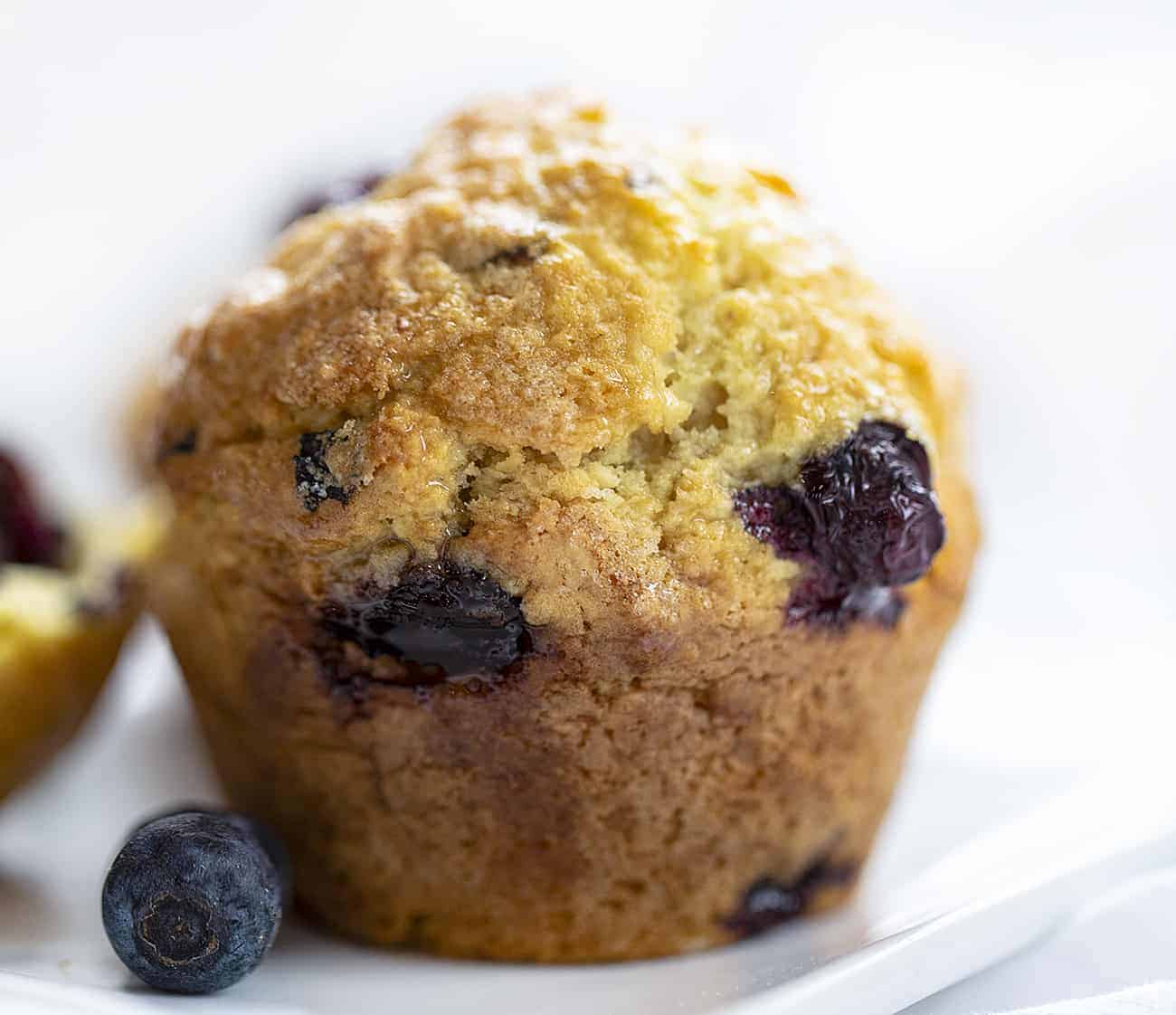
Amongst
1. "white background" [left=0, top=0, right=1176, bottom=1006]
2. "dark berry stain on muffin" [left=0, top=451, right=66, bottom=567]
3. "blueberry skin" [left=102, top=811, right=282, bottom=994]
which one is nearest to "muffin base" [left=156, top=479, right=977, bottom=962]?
"blueberry skin" [left=102, top=811, right=282, bottom=994]

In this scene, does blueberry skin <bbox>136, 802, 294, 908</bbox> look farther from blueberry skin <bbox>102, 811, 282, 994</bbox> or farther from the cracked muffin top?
the cracked muffin top

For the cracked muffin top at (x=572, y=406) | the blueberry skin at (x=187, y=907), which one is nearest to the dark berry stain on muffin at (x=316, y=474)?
the cracked muffin top at (x=572, y=406)

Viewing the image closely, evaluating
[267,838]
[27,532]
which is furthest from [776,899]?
[27,532]

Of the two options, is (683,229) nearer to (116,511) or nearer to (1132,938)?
(1132,938)

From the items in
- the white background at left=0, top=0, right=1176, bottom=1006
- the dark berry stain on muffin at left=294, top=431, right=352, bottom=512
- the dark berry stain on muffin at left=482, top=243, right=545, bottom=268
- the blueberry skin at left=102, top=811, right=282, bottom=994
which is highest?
the dark berry stain on muffin at left=482, top=243, right=545, bottom=268

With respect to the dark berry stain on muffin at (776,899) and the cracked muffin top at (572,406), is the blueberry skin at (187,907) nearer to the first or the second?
the cracked muffin top at (572,406)

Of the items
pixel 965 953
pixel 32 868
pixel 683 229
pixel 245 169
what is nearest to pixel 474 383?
pixel 683 229
